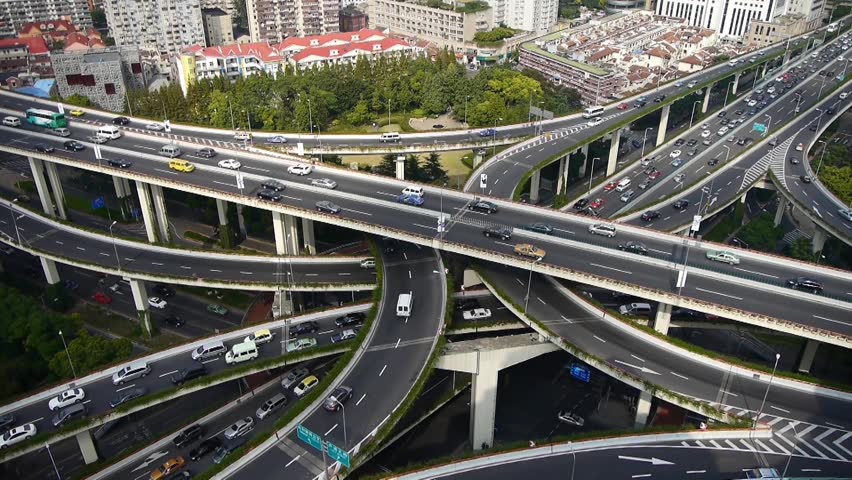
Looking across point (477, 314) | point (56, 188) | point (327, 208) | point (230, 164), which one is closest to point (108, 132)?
point (56, 188)

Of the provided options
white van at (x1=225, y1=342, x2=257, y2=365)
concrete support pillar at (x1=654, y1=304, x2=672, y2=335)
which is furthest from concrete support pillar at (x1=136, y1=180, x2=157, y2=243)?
concrete support pillar at (x1=654, y1=304, x2=672, y2=335)

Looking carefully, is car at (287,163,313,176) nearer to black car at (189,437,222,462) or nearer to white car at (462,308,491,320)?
white car at (462,308,491,320)

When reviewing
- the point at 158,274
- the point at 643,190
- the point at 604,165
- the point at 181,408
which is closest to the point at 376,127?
the point at 604,165

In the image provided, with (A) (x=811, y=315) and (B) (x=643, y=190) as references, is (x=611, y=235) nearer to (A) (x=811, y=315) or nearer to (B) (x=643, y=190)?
(A) (x=811, y=315)

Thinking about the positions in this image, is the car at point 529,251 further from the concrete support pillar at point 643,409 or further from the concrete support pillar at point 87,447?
the concrete support pillar at point 87,447

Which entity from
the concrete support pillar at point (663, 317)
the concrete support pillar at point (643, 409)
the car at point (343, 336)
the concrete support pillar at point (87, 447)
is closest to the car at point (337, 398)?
the car at point (343, 336)

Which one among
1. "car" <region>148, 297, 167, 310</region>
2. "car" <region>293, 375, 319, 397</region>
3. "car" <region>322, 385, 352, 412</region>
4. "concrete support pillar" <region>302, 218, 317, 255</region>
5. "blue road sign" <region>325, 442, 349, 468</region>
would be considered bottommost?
"car" <region>148, 297, 167, 310</region>

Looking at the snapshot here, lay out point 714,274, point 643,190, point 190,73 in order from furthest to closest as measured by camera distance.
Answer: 1. point 190,73
2. point 643,190
3. point 714,274
